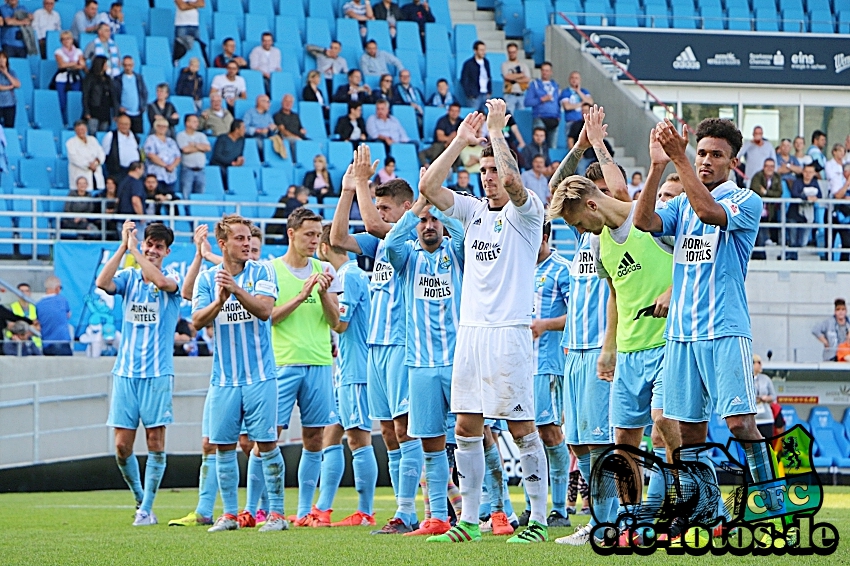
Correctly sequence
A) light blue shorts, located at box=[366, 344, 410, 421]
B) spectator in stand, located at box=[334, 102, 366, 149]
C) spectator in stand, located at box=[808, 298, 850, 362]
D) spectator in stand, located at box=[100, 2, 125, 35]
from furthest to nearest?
spectator in stand, located at box=[100, 2, 125, 35]
spectator in stand, located at box=[334, 102, 366, 149]
spectator in stand, located at box=[808, 298, 850, 362]
light blue shorts, located at box=[366, 344, 410, 421]

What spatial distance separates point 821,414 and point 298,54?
35.9ft

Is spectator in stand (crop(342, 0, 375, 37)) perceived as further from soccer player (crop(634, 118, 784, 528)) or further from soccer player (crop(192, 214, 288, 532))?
soccer player (crop(634, 118, 784, 528))

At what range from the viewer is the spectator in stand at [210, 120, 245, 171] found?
65.0ft

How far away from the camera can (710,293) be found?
6.83 metres

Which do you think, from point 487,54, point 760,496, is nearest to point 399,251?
point 760,496

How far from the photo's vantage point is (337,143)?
20656mm

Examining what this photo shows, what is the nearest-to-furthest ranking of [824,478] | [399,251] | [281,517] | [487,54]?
[399,251] → [281,517] → [824,478] → [487,54]

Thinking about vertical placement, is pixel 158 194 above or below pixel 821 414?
above

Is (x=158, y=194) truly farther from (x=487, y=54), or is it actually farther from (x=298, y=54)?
(x=487, y=54)

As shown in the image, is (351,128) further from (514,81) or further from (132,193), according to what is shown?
(132,193)

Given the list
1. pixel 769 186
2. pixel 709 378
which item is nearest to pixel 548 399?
pixel 709 378

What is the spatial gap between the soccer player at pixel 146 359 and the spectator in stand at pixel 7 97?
9.43 m

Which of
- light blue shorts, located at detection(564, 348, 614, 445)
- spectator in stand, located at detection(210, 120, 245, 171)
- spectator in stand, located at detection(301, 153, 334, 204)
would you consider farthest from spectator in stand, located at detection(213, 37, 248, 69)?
light blue shorts, located at detection(564, 348, 614, 445)

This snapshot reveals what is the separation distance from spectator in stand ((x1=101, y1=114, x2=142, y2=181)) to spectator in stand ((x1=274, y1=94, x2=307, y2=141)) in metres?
2.61
